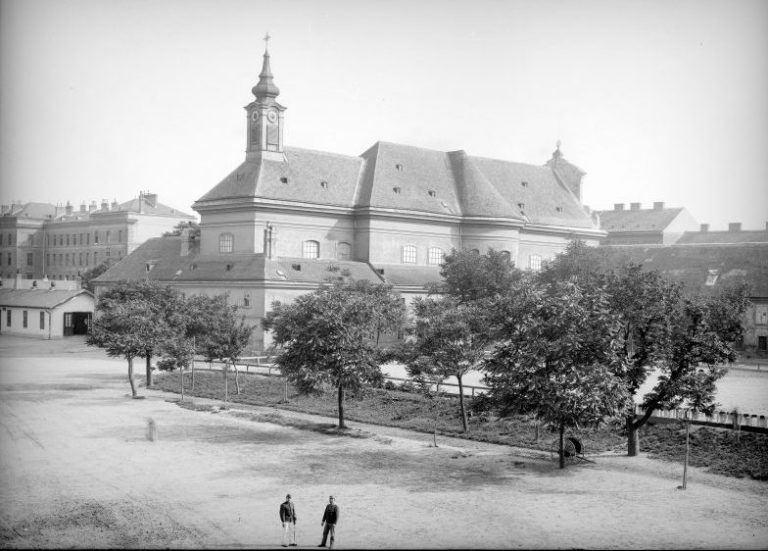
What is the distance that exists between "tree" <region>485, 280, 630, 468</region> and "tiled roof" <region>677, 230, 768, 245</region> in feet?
252

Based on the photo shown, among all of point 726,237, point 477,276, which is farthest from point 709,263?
point 726,237

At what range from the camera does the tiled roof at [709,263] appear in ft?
209

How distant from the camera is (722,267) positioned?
68250 mm

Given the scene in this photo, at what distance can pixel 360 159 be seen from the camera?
2913 inches

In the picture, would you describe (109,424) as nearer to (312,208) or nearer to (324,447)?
(324,447)

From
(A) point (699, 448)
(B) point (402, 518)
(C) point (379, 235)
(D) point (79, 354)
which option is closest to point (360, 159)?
(C) point (379, 235)

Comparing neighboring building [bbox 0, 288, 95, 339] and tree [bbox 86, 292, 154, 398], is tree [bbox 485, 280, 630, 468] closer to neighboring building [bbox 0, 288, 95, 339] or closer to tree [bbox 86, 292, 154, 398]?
tree [bbox 86, 292, 154, 398]

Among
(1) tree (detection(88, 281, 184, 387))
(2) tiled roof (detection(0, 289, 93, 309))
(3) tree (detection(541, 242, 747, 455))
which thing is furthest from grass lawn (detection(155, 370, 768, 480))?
(2) tiled roof (detection(0, 289, 93, 309))

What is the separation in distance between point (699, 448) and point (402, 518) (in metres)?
13.6

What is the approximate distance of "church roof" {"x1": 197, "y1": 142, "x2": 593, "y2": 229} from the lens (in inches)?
2623

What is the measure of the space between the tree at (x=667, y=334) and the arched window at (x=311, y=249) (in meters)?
40.1

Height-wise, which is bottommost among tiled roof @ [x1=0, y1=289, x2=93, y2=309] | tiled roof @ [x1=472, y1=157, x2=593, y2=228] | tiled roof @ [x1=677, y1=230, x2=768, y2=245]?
tiled roof @ [x1=0, y1=289, x2=93, y2=309]

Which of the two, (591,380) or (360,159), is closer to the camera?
(591,380)

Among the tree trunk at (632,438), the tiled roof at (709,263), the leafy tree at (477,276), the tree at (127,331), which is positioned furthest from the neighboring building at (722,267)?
the tree at (127,331)
